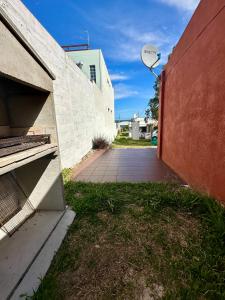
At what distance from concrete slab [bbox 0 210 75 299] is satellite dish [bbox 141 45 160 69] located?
555cm

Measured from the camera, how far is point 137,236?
1.91 meters

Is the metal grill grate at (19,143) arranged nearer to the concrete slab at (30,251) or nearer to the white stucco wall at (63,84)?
the concrete slab at (30,251)

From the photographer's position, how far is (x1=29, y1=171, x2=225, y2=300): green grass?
1314 millimetres

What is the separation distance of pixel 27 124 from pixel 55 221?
1.41 metres

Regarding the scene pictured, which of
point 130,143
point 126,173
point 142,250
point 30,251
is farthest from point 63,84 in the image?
point 130,143

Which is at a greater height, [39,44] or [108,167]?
[39,44]

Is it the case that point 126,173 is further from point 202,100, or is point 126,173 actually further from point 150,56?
point 150,56

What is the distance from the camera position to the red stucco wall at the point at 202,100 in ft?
7.27

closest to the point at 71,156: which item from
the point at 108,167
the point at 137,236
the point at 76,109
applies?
the point at 108,167

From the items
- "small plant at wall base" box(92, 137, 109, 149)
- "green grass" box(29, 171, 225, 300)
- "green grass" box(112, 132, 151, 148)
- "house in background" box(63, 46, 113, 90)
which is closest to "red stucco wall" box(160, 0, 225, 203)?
"green grass" box(29, 171, 225, 300)

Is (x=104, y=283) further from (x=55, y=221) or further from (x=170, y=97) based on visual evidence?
(x=170, y=97)

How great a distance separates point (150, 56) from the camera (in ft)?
18.3

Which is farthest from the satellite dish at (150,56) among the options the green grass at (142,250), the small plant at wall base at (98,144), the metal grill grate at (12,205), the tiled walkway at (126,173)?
the metal grill grate at (12,205)

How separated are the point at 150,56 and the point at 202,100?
3.85 meters
